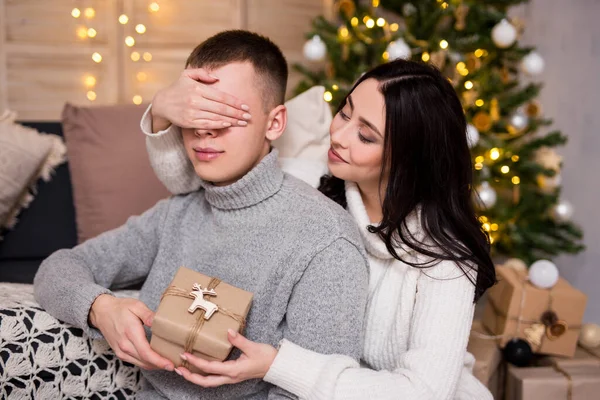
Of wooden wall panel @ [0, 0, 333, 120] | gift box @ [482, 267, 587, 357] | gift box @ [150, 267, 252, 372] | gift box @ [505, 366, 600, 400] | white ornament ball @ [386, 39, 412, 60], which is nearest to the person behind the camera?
gift box @ [150, 267, 252, 372]

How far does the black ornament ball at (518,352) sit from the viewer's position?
5.84 feet

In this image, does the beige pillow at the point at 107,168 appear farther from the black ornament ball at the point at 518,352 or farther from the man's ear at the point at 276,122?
the black ornament ball at the point at 518,352

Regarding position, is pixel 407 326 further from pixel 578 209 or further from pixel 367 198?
pixel 578 209

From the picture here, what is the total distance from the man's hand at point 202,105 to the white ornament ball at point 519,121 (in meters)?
1.62

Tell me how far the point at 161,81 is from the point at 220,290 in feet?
→ 7.19

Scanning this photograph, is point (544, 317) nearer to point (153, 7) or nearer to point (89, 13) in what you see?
point (153, 7)

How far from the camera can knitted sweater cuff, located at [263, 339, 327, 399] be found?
1.03 meters

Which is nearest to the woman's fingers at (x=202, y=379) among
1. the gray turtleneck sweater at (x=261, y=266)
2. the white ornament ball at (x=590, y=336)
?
the gray turtleneck sweater at (x=261, y=266)

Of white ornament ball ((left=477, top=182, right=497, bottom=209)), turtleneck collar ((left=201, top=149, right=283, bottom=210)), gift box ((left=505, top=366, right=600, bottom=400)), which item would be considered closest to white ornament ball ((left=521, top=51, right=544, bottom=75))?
white ornament ball ((left=477, top=182, right=497, bottom=209))

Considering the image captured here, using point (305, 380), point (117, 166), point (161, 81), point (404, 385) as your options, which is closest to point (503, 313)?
point (404, 385)

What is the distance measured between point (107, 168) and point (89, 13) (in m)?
1.28

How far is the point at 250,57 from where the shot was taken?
1.21 metres

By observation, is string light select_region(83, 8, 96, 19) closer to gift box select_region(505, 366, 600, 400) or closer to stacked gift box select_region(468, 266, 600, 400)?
stacked gift box select_region(468, 266, 600, 400)

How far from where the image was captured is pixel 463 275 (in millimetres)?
1160
